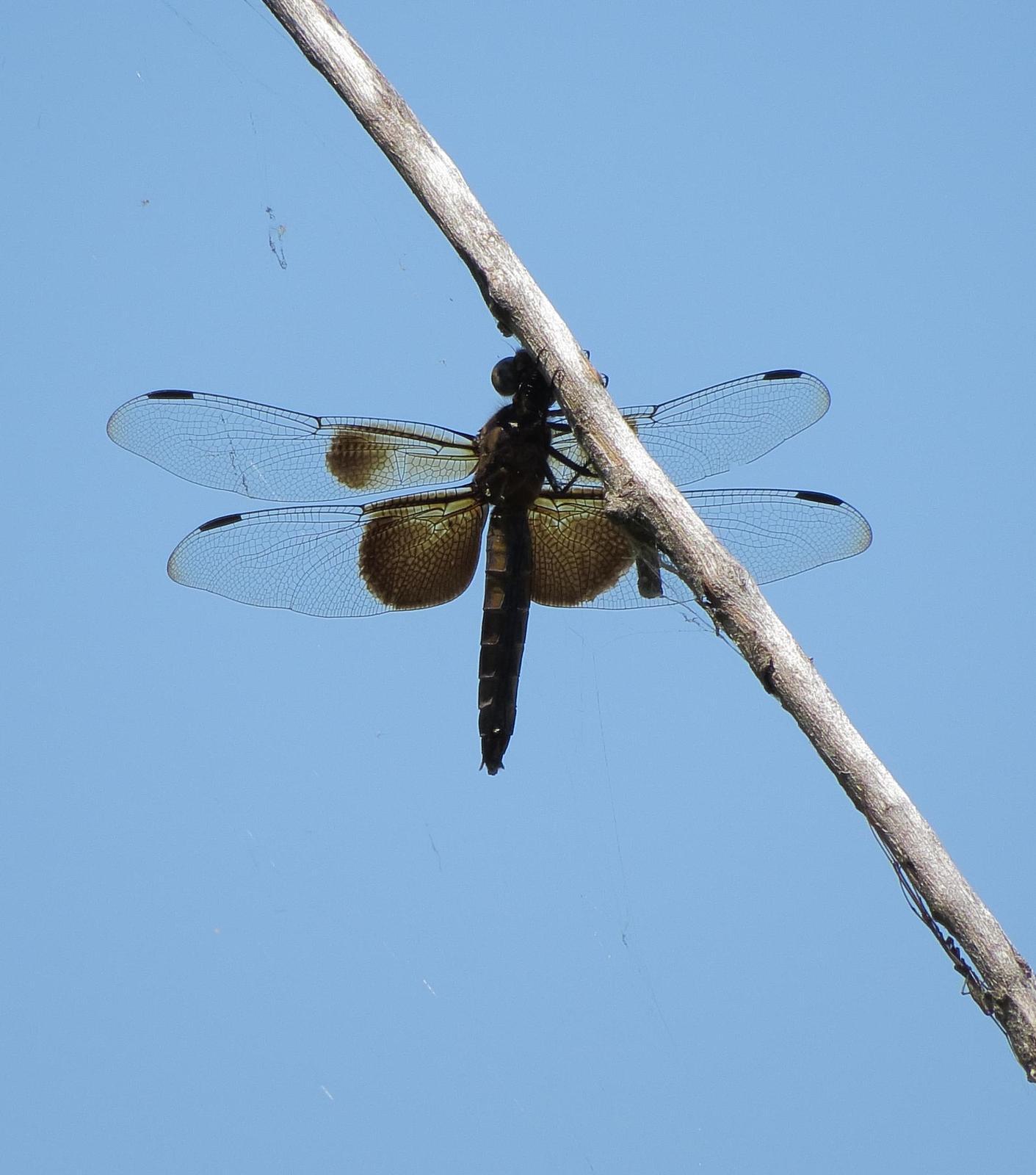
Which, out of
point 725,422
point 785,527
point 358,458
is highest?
point 358,458

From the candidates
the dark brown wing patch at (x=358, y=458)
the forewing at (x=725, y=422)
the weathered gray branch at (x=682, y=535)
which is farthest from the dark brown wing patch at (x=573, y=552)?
the weathered gray branch at (x=682, y=535)

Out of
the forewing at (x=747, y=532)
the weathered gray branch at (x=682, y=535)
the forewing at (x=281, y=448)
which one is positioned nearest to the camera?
the weathered gray branch at (x=682, y=535)

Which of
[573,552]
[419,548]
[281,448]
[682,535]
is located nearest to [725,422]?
[573,552]

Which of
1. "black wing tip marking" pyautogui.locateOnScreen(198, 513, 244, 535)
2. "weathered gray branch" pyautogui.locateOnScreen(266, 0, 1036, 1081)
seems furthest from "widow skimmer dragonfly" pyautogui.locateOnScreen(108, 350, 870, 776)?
"weathered gray branch" pyautogui.locateOnScreen(266, 0, 1036, 1081)

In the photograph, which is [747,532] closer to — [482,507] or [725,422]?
[725,422]

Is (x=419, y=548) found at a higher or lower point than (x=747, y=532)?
higher

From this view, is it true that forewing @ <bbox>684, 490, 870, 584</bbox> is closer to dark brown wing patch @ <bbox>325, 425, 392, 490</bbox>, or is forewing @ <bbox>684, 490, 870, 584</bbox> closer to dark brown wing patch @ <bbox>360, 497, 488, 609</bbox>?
dark brown wing patch @ <bbox>360, 497, 488, 609</bbox>

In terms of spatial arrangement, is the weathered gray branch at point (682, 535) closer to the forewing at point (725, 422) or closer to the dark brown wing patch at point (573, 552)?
the forewing at point (725, 422)
